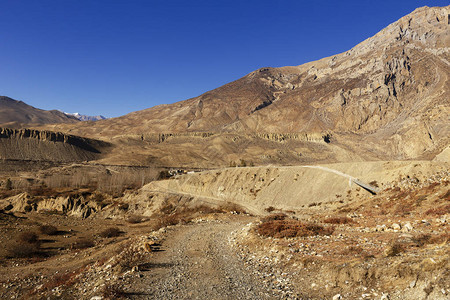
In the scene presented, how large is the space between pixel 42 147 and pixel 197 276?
157915 millimetres

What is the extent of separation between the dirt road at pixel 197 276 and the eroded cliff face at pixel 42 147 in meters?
141

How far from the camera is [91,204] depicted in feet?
213

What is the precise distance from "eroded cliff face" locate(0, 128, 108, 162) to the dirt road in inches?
5552

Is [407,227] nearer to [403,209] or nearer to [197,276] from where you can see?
[403,209]

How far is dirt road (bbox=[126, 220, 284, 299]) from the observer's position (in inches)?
434

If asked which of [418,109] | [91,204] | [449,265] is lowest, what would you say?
[91,204]

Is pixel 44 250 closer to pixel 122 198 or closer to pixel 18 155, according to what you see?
pixel 122 198

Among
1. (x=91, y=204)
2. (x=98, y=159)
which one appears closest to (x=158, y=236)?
(x=91, y=204)

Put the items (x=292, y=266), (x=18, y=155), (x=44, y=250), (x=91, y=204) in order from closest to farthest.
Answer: (x=292, y=266) → (x=44, y=250) → (x=91, y=204) → (x=18, y=155)

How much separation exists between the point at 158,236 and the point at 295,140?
163 metres

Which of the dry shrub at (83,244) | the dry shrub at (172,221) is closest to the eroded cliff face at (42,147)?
the dry shrub at (83,244)

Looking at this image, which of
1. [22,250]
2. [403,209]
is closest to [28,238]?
[22,250]

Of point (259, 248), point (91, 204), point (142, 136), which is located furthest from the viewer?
point (142, 136)

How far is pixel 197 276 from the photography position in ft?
42.9
